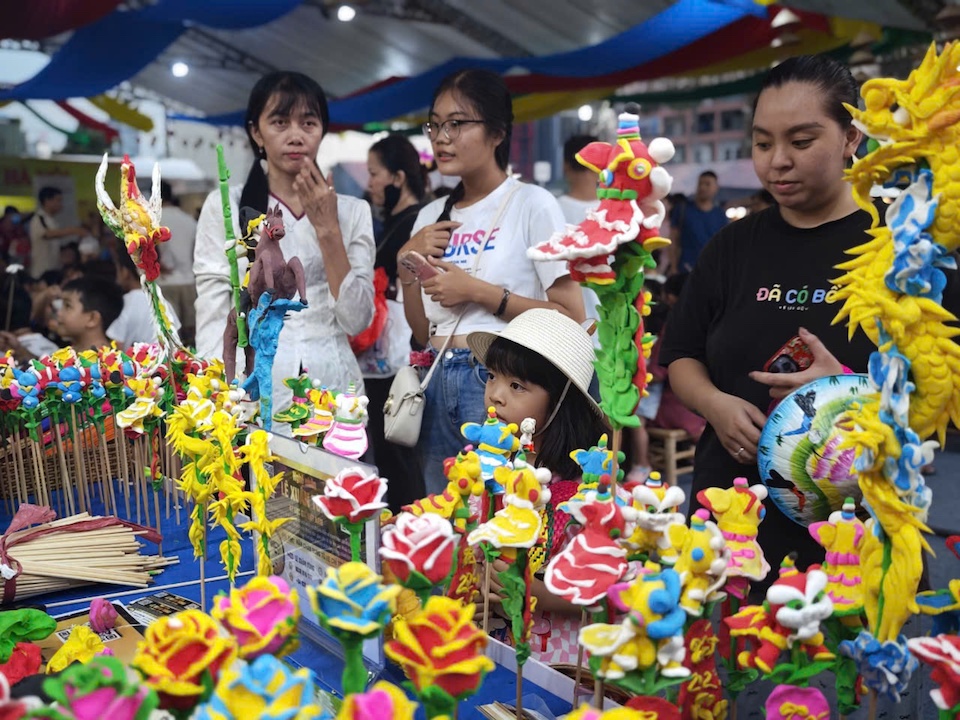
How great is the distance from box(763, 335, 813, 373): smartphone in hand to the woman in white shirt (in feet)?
2.87

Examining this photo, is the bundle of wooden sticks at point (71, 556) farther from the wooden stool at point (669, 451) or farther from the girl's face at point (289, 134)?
the wooden stool at point (669, 451)

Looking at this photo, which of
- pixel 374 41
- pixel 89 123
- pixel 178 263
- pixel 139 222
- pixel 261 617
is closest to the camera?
pixel 261 617

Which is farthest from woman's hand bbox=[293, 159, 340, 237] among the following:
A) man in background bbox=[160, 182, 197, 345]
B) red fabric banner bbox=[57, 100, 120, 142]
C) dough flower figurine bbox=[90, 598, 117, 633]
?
red fabric banner bbox=[57, 100, 120, 142]

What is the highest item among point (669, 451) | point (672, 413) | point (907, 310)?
point (907, 310)

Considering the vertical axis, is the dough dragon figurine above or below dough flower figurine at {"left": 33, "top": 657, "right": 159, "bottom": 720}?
above

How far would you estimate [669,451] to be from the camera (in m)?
3.74

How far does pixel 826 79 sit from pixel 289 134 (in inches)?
39.7

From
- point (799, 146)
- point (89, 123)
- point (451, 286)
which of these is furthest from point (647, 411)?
point (89, 123)

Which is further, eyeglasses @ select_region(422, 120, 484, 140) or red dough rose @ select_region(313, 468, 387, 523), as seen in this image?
eyeglasses @ select_region(422, 120, 484, 140)

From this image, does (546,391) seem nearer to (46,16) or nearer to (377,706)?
(377,706)

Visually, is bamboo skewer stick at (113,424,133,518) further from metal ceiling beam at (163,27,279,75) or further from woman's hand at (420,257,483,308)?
metal ceiling beam at (163,27,279,75)

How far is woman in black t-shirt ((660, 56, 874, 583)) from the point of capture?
1.26 metres

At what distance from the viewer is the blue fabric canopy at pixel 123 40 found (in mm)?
5117

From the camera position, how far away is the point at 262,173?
6.20ft
